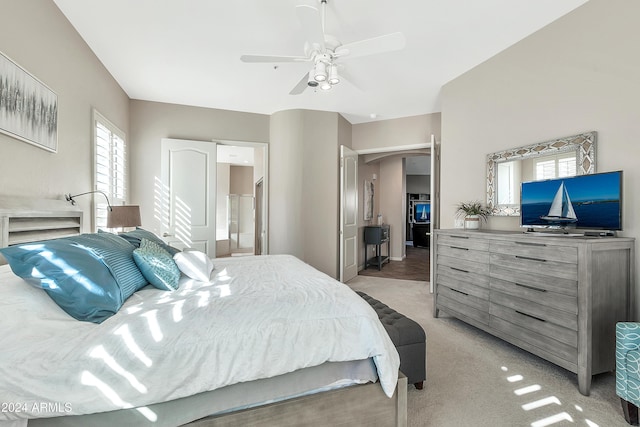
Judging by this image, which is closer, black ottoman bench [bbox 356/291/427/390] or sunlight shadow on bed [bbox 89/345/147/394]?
sunlight shadow on bed [bbox 89/345/147/394]

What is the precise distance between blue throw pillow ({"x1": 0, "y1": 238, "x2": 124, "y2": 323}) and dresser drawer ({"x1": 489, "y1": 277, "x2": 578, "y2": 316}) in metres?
2.66

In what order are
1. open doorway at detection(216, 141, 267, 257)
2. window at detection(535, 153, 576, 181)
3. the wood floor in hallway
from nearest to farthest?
window at detection(535, 153, 576, 181) → the wood floor in hallway → open doorway at detection(216, 141, 267, 257)

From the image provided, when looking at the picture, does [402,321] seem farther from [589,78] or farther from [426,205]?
[426,205]

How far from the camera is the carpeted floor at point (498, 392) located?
1.63m

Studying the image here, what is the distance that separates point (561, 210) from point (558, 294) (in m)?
0.71

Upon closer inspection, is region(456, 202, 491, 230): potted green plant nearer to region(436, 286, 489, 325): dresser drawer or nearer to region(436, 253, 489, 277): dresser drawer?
region(436, 253, 489, 277): dresser drawer

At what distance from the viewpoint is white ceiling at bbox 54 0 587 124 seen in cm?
226

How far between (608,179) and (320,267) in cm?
347

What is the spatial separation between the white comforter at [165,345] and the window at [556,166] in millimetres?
2183

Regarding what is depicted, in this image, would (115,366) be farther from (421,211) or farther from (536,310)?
(421,211)

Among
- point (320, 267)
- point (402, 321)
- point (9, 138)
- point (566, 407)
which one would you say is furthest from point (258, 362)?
point (320, 267)

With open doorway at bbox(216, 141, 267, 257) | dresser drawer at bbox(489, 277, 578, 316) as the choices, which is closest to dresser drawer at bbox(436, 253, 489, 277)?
dresser drawer at bbox(489, 277, 578, 316)

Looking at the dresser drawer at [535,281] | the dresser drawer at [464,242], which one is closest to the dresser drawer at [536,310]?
the dresser drawer at [535,281]

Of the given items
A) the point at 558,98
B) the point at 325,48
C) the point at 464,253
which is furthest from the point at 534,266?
the point at 325,48
